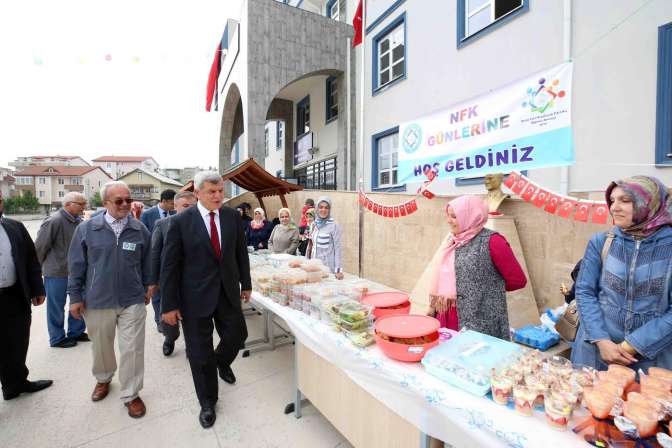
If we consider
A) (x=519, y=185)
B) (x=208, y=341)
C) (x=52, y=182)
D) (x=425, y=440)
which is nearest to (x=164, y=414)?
(x=208, y=341)

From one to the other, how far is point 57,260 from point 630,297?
5.70 meters

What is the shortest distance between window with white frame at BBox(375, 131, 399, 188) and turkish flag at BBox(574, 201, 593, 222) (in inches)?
229

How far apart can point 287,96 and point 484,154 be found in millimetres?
13219

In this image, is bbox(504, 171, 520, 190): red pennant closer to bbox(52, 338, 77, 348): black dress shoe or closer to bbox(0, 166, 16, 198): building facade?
bbox(52, 338, 77, 348): black dress shoe

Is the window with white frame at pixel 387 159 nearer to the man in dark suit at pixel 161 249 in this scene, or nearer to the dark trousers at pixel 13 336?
the man in dark suit at pixel 161 249

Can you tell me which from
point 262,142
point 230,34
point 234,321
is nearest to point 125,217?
point 234,321

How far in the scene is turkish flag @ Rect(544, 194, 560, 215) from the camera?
3436mm

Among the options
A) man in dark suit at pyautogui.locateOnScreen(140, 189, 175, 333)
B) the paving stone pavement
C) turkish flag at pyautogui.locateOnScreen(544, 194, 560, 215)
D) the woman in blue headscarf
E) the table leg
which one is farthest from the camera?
man in dark suit at pyautogui.locateOnScreen(140, 189, 175, 333)

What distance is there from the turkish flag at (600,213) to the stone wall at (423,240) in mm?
214

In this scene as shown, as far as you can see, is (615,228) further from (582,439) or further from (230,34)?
(230,34)

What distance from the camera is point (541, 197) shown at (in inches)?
140

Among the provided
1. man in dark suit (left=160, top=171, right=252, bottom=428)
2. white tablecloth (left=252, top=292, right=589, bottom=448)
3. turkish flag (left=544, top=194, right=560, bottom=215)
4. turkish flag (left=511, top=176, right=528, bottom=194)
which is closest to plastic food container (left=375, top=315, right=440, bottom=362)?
white tablecloth (left=252, top=292, right=589, bottom=448)

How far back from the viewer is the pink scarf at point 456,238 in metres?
2.16

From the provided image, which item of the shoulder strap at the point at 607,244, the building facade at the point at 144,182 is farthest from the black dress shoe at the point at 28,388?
the building facade at the point at 144,182
